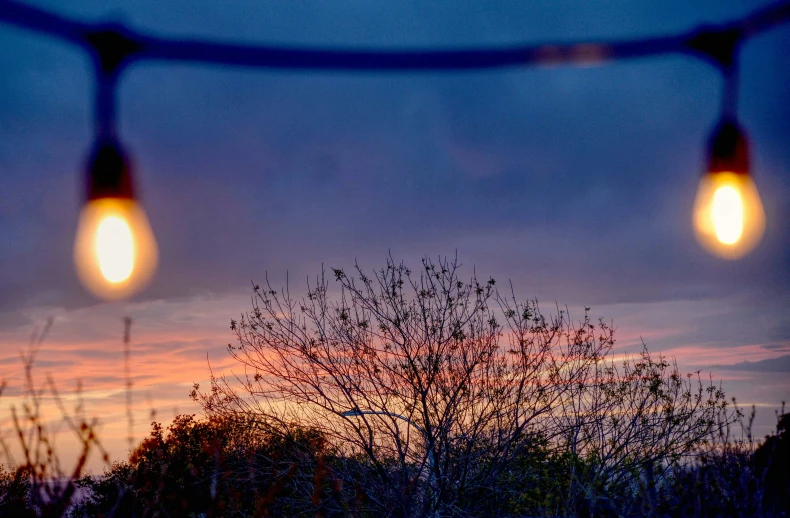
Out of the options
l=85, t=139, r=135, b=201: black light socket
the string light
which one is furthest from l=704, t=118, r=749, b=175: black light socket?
l=85, t=139, r=135, b=201: black light socket

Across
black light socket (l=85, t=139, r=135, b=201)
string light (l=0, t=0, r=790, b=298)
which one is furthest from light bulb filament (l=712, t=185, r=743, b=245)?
black light socket (l=85, t=139, r=135, b=201)

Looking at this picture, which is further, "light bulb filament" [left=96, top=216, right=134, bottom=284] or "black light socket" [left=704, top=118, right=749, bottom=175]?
"black light socket" [left=704, top=118, right=749, bottom=175]

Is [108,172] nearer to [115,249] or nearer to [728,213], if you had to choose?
[115,249]

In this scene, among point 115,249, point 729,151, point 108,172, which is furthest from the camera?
point 729,151

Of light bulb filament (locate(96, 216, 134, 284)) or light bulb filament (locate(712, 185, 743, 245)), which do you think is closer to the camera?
light bulb filament (locate(96, 216, 134, 284))

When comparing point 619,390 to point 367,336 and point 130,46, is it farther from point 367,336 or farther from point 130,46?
point 130,46

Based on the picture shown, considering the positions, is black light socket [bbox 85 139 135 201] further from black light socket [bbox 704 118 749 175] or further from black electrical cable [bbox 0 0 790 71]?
black light socket [bbox 704 118 749 175]

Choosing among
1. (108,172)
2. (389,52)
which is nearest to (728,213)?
(389,52)

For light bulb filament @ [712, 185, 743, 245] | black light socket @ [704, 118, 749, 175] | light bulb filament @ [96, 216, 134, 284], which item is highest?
black light socket @ [704, 118, 749, 175]

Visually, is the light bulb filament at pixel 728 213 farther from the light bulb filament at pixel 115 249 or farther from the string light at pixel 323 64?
the light bulb filament at pixel 115 249

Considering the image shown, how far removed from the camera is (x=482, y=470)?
10891mm

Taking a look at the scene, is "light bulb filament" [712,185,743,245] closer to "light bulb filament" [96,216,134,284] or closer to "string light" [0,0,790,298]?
"string light" [0,0,790,298]

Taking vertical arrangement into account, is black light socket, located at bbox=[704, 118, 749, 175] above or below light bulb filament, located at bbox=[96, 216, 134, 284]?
above

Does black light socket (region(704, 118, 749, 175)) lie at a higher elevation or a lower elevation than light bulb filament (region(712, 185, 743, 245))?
higher
